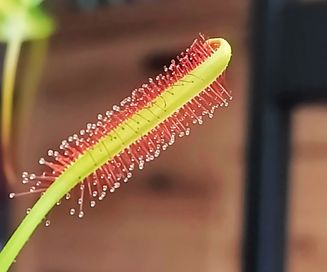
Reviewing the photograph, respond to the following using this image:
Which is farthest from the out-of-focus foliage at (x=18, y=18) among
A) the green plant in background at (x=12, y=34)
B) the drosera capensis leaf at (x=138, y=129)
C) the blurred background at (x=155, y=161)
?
the drosera capensis leaf at (x=138, y=129)

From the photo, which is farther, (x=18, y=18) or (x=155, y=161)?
(x=155, y=161)

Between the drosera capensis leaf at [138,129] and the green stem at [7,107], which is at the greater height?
the green stem at [7,107]

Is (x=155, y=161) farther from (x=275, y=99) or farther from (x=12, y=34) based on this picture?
(x=275, y=99)

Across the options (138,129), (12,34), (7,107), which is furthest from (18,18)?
(138,129)

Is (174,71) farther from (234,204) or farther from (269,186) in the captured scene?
(234,204)

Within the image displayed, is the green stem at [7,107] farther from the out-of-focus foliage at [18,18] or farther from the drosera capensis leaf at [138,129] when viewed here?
the drosera capensis leaf at [138,129]

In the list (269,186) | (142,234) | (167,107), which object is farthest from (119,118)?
(142,234)

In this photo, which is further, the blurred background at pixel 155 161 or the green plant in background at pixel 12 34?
the blurred background at pixel 155 161
